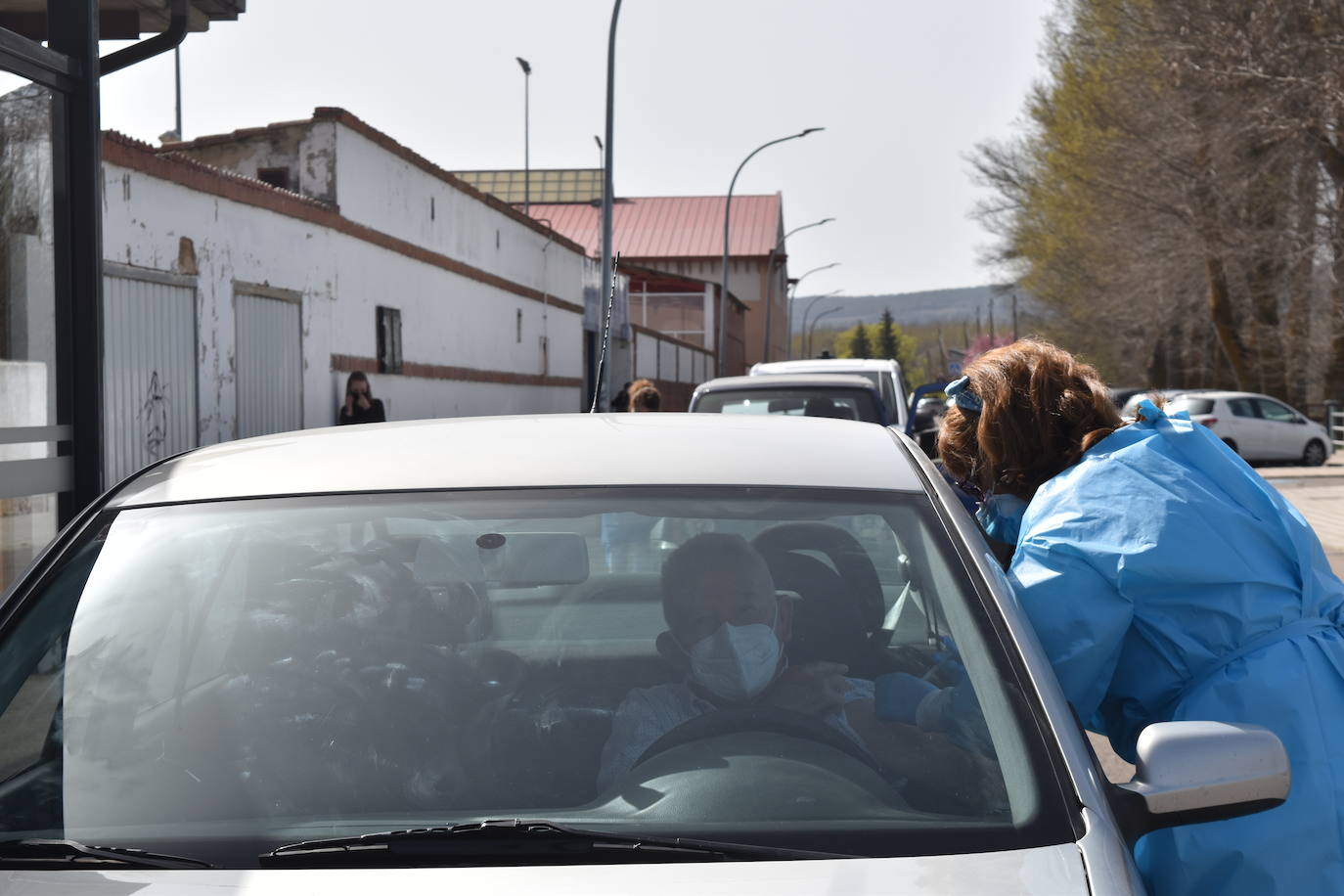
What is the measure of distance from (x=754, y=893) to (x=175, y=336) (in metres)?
13.7

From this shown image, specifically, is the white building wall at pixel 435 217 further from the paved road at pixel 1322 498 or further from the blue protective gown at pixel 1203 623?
the blue protective gown at pixel 1203 623

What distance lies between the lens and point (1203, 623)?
8.57 feet

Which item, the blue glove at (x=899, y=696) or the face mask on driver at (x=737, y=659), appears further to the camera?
the face mask on driver at (x=737, y=659)

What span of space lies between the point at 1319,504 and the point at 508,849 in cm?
1997

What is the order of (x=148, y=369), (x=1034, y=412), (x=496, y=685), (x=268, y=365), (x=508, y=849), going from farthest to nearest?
(x=268, y=365), (x=148, y=369), (x=1034, y=412), (x=496, y=685), (x=508, y=849)

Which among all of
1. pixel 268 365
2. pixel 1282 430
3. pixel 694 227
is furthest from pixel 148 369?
pixel 694 227

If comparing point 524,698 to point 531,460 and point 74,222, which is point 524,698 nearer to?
point 531,460

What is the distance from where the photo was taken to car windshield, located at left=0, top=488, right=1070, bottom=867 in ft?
6.80

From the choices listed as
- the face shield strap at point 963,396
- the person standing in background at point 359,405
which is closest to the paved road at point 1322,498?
the face shield strap at point 963,396

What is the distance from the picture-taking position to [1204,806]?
2.11 metres

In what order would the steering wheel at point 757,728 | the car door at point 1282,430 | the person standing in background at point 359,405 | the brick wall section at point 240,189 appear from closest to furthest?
1. the steering wheel at point 757,728
2. the brick wall section at point 240,189
3. the person standing in background at point 359,405
4. the car door at point 1282,430

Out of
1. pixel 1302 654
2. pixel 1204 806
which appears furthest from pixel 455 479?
pixel 1302 654

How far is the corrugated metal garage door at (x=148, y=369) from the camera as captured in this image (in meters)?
13.2

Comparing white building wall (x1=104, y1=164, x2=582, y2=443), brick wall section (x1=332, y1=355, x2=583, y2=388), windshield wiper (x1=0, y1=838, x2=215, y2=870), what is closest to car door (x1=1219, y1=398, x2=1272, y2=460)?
brick wall section (x1=332, y1=355, x2=583, y2=388)
